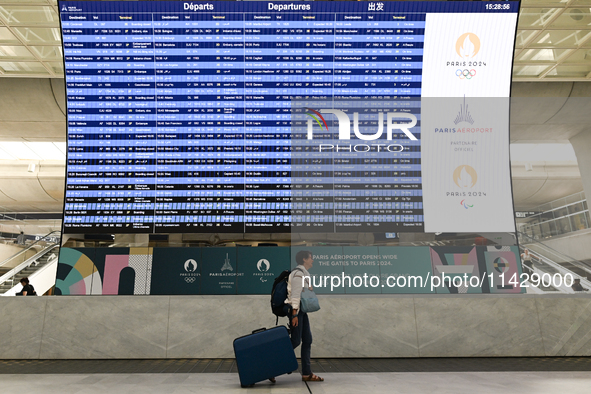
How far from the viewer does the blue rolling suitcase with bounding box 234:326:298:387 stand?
5.62m

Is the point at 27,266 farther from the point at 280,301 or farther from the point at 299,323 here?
the point at 299,323

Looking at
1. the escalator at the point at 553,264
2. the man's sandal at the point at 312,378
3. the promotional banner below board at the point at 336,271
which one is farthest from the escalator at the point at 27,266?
the escalator at the point at 553,264

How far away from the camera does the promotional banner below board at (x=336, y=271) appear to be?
8.48 metres

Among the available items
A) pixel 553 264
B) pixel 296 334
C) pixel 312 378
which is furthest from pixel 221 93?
pixel 553 264

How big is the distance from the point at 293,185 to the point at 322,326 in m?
2.91

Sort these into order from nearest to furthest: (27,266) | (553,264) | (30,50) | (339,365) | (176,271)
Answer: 1. (339,365)
2. (176,271)
3. (553,264)
4. (30,50)
5. (27,266)

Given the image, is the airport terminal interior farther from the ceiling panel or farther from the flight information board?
the ceiling panel

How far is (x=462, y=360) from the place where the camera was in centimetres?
785

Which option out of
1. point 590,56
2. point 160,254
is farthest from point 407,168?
point 590,56

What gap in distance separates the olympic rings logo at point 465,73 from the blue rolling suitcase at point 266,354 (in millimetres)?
6082

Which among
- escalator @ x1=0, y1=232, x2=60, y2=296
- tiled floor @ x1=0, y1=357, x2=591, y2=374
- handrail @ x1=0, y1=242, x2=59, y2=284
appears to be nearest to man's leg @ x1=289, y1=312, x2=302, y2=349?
tiled floor @ x1=0, y1=357, x2=591, y2=374

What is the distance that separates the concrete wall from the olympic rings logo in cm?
449

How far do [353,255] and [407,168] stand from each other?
83.0 inches

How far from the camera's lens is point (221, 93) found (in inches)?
329
